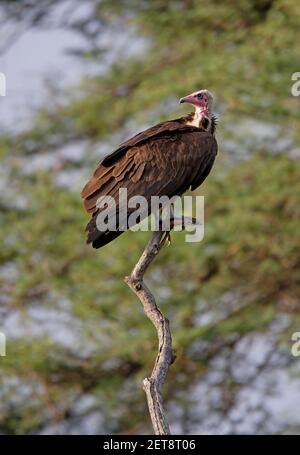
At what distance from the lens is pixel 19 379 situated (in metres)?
11.9

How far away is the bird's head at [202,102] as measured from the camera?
6.63 m

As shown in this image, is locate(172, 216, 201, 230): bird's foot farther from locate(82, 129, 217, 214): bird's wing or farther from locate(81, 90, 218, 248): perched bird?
locate(82, 129, 217, 214): bird's wing

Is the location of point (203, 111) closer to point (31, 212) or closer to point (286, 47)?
point (286, 47)

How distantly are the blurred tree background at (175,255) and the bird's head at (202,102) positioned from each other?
13.2 feet

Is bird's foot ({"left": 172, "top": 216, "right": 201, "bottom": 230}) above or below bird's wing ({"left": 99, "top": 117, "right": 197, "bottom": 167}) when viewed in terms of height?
below

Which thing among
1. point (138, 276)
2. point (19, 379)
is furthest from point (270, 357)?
point (138, 276)

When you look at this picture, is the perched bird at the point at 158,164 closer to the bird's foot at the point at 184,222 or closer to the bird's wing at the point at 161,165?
the bird's wing at the point at 161,165

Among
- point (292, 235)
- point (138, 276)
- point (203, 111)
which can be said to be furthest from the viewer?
point (292, 235)

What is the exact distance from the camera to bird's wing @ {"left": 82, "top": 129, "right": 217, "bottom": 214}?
234 inches

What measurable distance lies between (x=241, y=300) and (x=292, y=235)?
2.52ft

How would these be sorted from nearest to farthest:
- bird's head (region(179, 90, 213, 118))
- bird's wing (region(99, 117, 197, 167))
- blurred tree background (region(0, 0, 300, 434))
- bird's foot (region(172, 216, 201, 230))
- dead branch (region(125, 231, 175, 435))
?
dead branch (region(125, 231, 175, 435)) < bird's foot (region(172, 216, 201, 230)) < bird's wing (region(99, 117, 197, 167)) < bird's head (region(179, 90, 213, 118)) < blurred tree background (region(0, 0, 300, 434))

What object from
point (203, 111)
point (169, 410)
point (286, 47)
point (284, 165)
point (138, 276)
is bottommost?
point (138, 276)

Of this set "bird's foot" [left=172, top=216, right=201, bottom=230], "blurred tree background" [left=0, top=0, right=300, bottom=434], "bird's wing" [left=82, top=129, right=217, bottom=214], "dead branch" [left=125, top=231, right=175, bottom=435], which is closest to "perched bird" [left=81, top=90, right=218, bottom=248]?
"bird's wing" [left=82, top=129, right=217, bottom=214]

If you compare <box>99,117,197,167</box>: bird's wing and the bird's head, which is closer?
<box>99,117,197,167</box>: bird's wing
